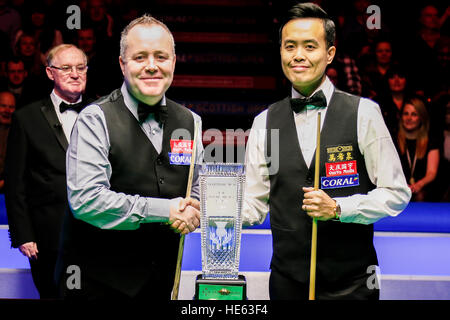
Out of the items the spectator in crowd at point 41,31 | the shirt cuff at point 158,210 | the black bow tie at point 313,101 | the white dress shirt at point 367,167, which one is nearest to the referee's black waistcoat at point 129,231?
the shirt cuff at point 158,210

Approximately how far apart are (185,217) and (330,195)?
1.73ft

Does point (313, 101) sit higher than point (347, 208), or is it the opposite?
point (313, 101)

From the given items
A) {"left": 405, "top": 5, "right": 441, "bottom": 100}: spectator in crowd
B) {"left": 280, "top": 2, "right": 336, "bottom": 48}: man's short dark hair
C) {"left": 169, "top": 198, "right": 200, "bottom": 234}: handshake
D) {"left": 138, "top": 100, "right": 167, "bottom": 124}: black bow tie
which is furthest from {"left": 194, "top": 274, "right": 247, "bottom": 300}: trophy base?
{"left": 405, "top": 5, "right": 441, "bottom": 100}: spectator in crowd

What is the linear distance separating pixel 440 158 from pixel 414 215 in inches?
42.8

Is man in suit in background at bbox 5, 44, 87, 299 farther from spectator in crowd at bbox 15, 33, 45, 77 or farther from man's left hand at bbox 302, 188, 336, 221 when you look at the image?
spectator in crowd at bbox 15, 33, 45, 77

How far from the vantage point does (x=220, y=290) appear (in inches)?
60.4

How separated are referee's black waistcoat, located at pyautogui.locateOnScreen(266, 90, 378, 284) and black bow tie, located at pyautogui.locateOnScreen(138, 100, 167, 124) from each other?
44 cm

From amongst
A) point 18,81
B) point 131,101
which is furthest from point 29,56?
point 131,101

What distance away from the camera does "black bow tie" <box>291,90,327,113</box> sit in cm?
199

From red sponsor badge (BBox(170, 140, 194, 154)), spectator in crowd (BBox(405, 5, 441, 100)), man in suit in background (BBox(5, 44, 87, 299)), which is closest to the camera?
red sponsor badge (BBox(170, 140, 194, 154))

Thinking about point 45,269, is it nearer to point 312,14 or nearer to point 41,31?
point 312,14

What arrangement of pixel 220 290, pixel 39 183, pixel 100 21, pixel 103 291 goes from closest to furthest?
pixel 220 290, pixel 103 291, pixel 39 183, pixel 100 21
